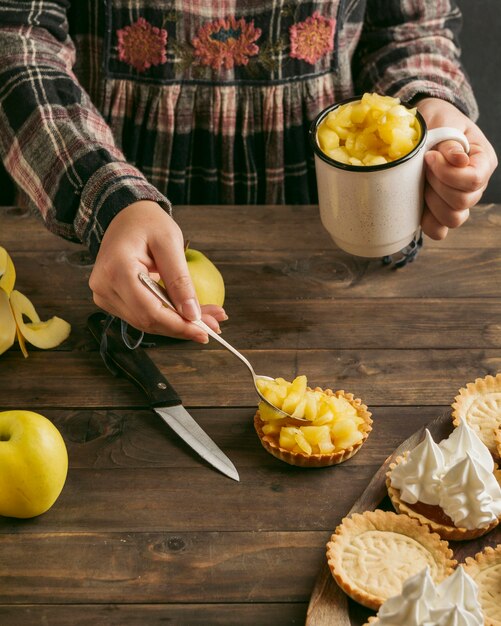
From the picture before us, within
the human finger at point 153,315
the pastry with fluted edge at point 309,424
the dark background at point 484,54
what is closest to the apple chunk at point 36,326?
the human finger at point 153,315

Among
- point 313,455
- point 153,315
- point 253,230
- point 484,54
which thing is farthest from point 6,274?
point 484,54

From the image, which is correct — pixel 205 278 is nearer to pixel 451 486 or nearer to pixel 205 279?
pixel 205 279

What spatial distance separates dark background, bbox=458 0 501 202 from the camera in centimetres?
226

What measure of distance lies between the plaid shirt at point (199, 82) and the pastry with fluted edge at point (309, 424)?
0.47m

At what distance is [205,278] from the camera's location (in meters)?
1.46

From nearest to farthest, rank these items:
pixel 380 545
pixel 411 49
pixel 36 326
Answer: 1. pixel 380 545
2. pixel 36 326
3. pixel 411 49

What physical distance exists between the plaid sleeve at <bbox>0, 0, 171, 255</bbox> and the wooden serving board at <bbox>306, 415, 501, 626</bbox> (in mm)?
531

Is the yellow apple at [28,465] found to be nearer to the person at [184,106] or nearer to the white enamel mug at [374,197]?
the person at [184,106]

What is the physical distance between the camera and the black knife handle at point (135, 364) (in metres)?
1.33

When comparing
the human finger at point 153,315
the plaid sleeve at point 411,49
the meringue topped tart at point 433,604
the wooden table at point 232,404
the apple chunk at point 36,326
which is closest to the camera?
the meringue topped tart at point 433,604

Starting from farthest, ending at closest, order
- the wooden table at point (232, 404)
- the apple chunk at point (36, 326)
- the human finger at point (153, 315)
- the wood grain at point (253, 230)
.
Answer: the wood grain at point (253, 230)
the apple chunk at point (36, 326)
the human finger at point (153, 315)
the wooden table at point (232, 404)

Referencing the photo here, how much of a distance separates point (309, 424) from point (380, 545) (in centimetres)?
22

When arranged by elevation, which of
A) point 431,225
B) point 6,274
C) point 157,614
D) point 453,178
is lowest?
point 157,614

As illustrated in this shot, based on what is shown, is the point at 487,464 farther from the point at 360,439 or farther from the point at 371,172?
the point at 371,172
